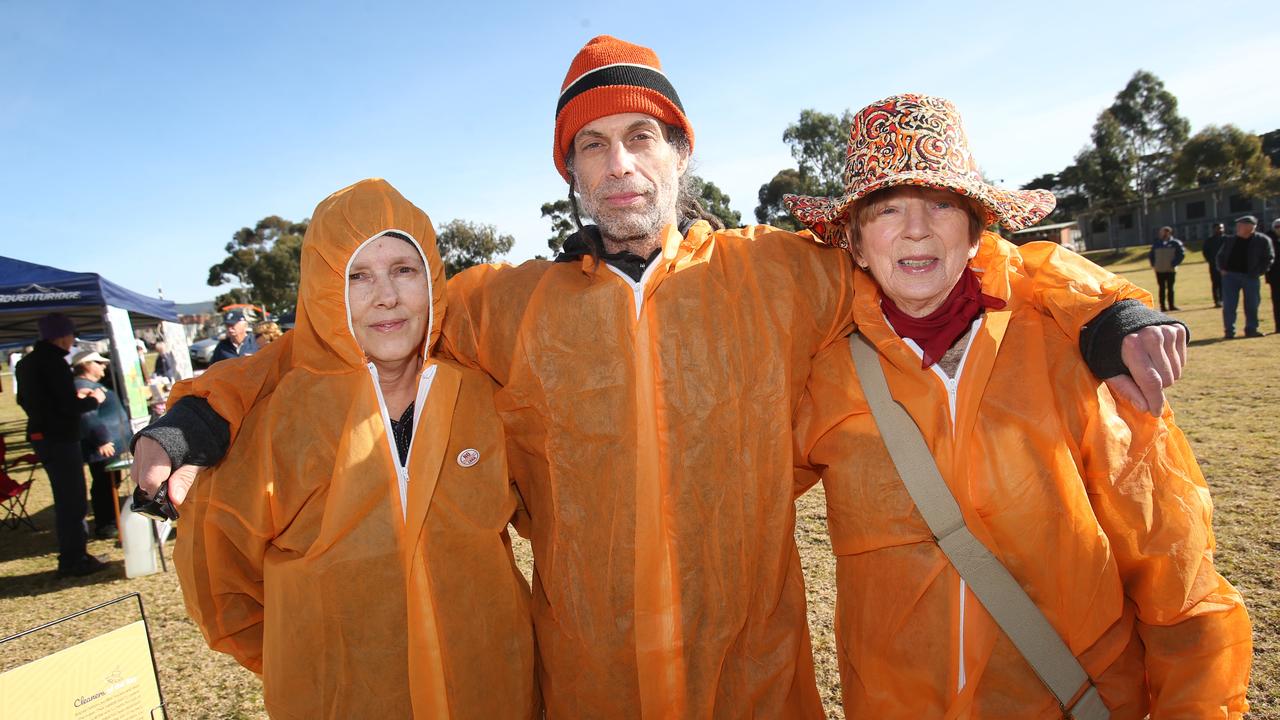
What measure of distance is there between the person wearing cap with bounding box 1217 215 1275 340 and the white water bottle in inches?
520

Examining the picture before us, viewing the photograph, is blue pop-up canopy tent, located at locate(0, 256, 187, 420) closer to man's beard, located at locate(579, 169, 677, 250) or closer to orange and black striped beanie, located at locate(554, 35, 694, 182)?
orange and black striped beanie, located at locate(554, 35, 694, 182)

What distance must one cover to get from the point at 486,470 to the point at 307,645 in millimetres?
595

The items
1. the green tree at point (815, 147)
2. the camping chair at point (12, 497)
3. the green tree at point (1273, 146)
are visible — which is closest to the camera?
the camping chair at point (12, 497)

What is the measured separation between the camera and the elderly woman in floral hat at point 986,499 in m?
1.55

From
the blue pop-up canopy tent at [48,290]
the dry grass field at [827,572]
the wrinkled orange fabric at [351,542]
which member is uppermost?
the blue pop-up canopy tent at [48,290]

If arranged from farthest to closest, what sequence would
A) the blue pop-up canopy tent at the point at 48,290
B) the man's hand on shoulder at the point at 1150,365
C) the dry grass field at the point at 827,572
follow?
1. the blue pop-up canopy tent at the point at 48,290
2. the dry grass field at the point at 827,572
3. the man's hand on shoulder at the point at 1150,365

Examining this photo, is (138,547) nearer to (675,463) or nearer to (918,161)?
(675,463)

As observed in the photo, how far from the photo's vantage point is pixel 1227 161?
34312mm

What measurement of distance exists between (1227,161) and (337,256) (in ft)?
150

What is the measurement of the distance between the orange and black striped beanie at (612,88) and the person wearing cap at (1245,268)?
11.3m

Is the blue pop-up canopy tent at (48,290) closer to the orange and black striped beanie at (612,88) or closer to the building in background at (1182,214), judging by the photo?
the orange and black striped beanie at (612,88)

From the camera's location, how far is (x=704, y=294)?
72.5 inches

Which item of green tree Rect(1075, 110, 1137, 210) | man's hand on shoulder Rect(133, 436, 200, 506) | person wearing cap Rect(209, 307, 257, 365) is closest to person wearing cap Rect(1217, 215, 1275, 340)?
man's hand on shoulder Rect(133, 436, 200, 506)

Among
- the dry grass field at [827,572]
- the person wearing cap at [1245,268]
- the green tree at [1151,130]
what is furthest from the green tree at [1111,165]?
the dry grass field at [827,572]
